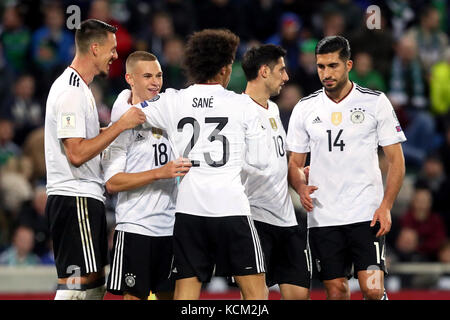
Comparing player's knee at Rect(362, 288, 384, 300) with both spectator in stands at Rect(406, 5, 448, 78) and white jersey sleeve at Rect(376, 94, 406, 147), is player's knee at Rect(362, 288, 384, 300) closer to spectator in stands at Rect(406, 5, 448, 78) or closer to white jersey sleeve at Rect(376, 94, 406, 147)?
white jersey sleeve at Rect(376, 94, 406, 147)

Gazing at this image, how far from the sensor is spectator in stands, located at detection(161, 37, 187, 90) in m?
11.3

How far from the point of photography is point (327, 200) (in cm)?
657

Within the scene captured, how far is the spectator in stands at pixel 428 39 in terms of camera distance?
41.2 feet

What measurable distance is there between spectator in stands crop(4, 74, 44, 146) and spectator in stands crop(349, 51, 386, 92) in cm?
406

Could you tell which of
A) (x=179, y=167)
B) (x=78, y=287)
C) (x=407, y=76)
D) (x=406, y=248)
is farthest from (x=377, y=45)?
(x=78, y=287)

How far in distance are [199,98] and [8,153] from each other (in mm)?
5792

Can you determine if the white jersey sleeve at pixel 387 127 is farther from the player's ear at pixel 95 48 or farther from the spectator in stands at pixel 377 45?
the spectator in stands at pixel 377 45

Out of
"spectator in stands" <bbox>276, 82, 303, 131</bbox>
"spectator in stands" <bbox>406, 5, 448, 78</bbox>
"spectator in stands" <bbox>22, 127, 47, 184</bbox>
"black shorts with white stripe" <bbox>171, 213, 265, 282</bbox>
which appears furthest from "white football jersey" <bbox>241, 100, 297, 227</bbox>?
"spectator in stands" <bbox>406, 5, 448, 78</bbox>

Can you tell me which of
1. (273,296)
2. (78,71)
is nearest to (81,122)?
(78,71)

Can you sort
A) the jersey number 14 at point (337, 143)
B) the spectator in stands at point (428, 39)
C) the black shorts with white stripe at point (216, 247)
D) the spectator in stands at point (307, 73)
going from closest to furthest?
1. the black shorts with white stripe at point (216, 247)
2. the jersey number 14 at point (337, 143)
3. the spectator in stands at point (307, 73)
4. the spectator in stands at point (428, 39)

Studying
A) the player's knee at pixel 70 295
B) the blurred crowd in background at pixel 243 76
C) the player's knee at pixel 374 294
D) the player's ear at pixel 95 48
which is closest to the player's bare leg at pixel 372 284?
the player's knee at pixel 374 294

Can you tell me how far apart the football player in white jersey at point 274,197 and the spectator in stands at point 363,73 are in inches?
181

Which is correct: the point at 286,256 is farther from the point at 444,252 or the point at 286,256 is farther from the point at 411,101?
the point at 411,101

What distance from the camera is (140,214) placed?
6215 millimetres
